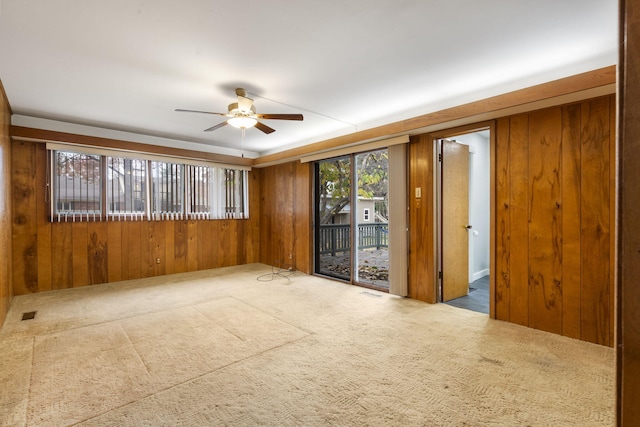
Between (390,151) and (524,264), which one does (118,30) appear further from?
(524,264)

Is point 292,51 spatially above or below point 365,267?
above

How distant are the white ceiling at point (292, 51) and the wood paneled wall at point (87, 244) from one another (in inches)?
39.9

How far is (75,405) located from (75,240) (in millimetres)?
3559

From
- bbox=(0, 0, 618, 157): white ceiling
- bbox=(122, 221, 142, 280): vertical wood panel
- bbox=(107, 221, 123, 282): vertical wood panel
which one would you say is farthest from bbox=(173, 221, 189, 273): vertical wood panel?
bbox=(0, 0, 618, 157): white ceiling

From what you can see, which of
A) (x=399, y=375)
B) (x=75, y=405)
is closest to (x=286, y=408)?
(x=399, y=375)

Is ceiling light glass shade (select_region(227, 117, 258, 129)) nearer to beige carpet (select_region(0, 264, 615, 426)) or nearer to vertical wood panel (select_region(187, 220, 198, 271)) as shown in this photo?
beige carpet (select_region(0, 264, 615, 426))

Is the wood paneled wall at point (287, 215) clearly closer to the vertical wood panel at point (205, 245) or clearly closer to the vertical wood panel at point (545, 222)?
the vertical wood panel at point (205, 245)

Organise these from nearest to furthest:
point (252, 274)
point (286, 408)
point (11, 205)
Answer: point (286, 408), point (11, 205), point (252, 274)

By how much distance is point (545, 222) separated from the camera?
9.16 ft

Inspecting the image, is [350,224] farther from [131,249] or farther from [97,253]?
[97,253]

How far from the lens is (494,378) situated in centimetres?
199

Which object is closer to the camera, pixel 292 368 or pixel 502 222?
pixel 292 368

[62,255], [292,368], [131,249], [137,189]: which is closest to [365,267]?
[292,368]

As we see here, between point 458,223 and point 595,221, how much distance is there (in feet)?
5.13
